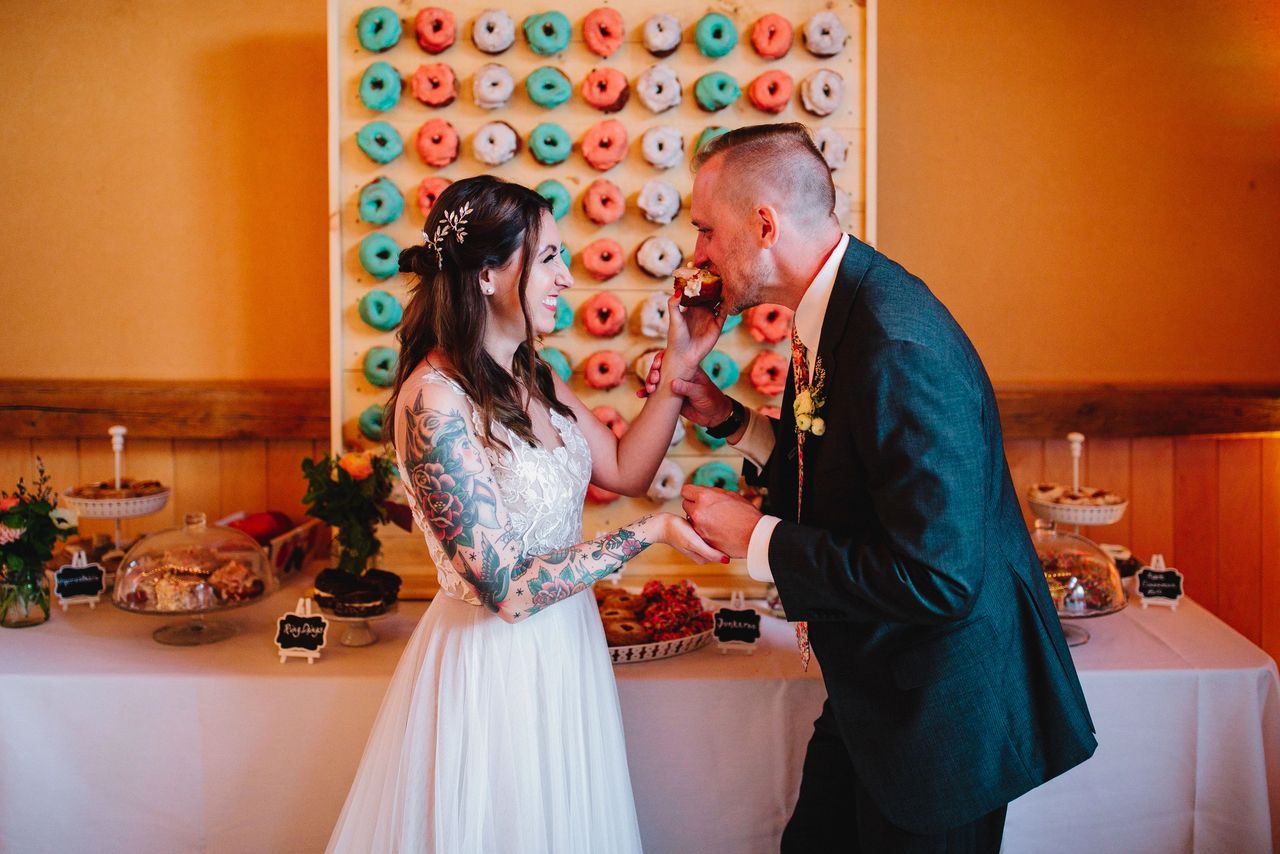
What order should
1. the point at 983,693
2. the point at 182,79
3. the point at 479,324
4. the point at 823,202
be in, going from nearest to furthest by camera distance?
the point at 983,693 < the point at 823,202 < the point at 479,324 < the point at 182,79

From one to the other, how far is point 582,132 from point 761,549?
1.64 metres

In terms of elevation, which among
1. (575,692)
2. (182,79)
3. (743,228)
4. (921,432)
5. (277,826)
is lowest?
(277,826)

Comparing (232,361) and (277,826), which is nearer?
(277,826)

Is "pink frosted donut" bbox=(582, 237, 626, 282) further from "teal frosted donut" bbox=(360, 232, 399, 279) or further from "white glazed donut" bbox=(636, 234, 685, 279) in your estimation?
"teal frosted donut" bbox=(360, 232, 399, 279)

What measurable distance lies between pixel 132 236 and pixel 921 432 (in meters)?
2.81

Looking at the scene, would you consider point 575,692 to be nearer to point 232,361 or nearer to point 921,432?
point 921,432

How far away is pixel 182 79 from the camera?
326cm

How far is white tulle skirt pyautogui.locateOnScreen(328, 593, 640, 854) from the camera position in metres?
1.78

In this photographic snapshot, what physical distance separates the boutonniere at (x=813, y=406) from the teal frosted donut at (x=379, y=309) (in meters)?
1.51

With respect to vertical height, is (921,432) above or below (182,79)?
below

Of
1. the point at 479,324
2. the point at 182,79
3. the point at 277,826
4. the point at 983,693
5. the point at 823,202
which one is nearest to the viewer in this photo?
the point at 983,693

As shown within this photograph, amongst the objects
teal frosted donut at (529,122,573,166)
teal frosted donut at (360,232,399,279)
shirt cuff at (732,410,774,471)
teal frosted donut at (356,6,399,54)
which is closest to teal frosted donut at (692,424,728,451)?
shirt cuff at (732,410,774,471)

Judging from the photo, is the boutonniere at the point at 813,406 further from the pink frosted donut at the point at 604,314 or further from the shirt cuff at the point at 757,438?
the pink frosted donut at the point at 604,314

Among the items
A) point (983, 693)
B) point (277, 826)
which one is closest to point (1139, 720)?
point (983, 693)
